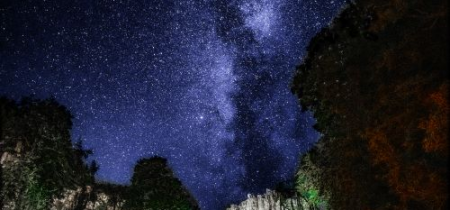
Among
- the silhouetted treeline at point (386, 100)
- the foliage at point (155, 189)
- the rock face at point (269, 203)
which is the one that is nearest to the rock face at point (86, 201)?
the foliage at point (155, 189)

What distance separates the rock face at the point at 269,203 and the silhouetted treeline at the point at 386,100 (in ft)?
19.5

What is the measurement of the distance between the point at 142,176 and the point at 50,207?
534cm

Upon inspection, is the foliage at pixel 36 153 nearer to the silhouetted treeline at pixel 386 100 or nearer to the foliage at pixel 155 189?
the foliage at pixel 155 189

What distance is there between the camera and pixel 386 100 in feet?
26.3

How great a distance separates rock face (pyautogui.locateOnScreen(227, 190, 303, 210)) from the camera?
54.2 ft

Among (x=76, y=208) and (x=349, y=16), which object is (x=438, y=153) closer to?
(x=349, y=16)

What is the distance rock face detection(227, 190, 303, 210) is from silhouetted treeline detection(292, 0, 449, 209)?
5.94 metres

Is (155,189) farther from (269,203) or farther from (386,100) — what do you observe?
(386,100)

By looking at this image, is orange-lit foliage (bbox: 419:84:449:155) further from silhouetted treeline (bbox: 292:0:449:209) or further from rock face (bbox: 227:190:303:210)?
rock face (bbox: 227:190:303:210)

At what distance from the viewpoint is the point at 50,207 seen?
547 inches

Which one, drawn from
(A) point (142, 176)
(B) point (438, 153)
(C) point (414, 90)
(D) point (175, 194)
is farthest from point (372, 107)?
(A) point (142, 176)

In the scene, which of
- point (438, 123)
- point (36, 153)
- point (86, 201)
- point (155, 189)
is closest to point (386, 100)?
point (438, 123)

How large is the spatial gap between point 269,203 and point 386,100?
10.7 metres

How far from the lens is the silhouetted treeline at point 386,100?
23.1 ft
